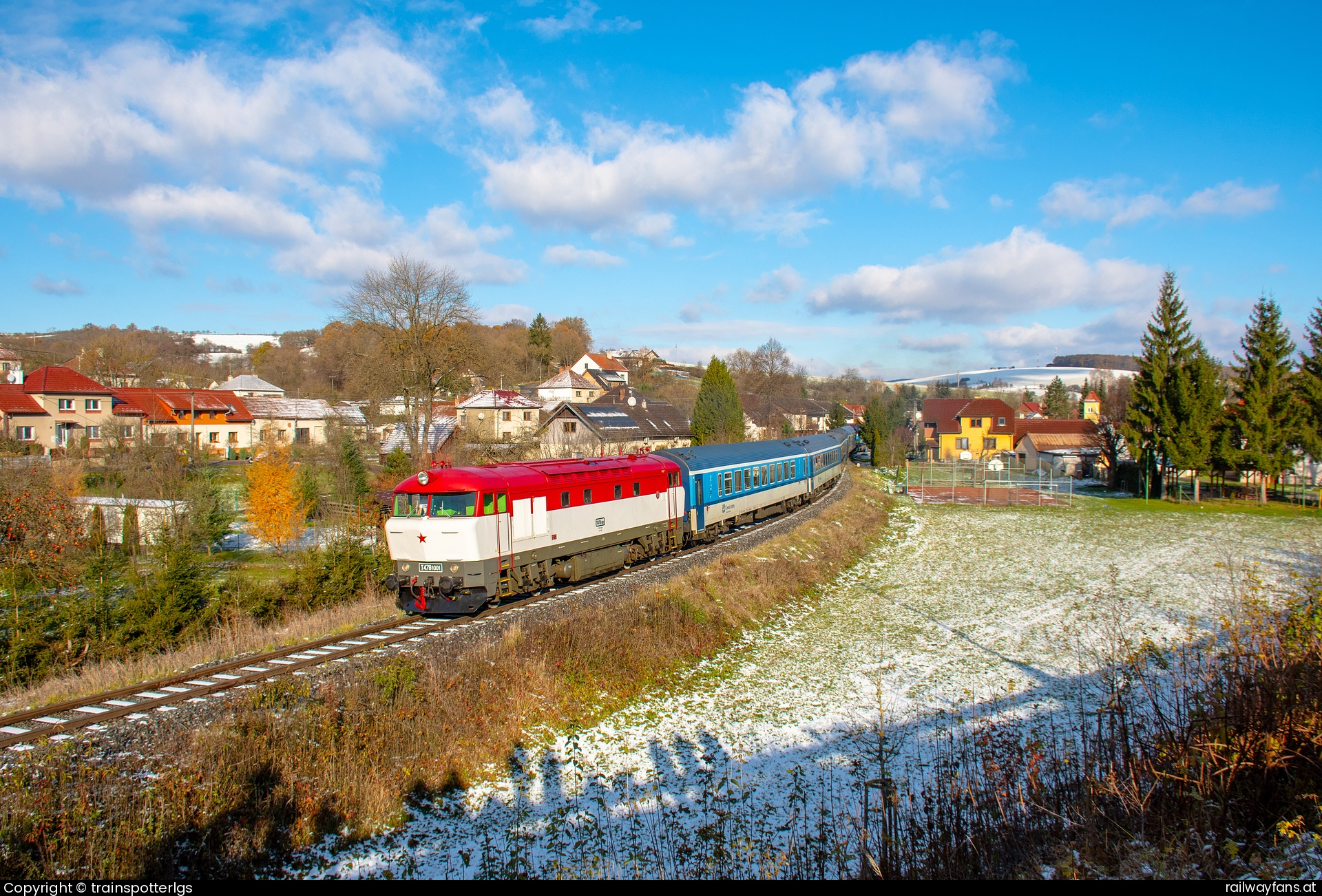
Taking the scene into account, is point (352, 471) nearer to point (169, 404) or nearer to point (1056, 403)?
point (169, 404)

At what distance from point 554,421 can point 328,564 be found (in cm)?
3247

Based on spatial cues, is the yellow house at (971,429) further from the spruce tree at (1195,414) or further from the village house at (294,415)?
the village house at (294,415)

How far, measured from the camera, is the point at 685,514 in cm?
2300

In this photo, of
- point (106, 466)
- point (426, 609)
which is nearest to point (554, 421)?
point (106, 466)

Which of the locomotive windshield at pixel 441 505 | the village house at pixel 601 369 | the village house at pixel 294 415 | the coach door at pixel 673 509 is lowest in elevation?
the coach door at pixel 673 509

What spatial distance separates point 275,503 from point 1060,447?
6428 centimetres

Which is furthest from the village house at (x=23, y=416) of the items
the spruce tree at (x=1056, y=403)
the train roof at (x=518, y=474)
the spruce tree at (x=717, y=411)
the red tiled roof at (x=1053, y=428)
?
the spruce tree at (x=1056, y=403)

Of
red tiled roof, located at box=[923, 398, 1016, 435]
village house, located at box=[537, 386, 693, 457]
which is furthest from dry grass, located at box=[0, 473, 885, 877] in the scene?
red tiled roof, located at box=[923, 398, 1016, 435]

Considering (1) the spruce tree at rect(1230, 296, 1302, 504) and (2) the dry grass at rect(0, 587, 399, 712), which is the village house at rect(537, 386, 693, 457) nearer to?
(2) the dry grass at rect(0, 587, 399, 712)

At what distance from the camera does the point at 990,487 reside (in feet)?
161

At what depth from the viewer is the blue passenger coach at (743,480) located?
77.7 feet

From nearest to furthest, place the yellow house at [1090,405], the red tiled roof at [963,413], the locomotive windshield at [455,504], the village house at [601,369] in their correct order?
the locomotive windshield at [455,504] < the red tiled roof at [963,413] < the village house at [601,369] < the yellow house at [1090,405]

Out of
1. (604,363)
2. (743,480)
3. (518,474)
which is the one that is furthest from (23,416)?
(604,363)

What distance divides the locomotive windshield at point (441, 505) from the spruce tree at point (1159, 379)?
45.2 metres
